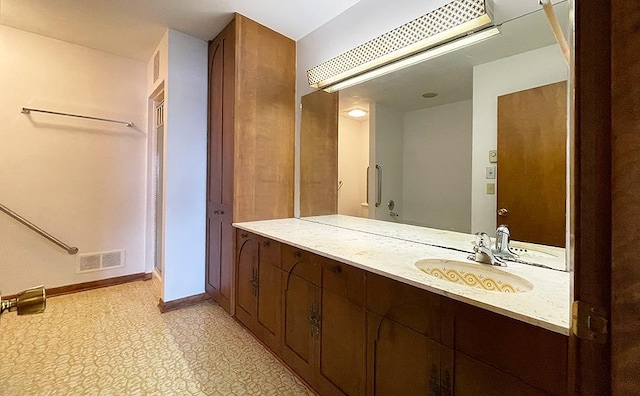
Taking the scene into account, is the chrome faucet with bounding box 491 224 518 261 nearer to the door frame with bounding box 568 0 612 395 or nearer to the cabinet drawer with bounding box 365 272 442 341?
the cabinet drawer with bounding box 365 272 442 341

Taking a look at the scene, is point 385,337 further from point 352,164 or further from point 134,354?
point 134,354

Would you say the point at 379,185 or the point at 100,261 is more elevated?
the point at 379,185

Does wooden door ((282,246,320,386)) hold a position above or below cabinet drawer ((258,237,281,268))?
below

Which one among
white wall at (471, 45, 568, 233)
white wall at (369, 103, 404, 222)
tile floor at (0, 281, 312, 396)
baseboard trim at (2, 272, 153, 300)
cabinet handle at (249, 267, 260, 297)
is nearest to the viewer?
white wall at (471, 45, 568, 233)

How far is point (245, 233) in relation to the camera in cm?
213

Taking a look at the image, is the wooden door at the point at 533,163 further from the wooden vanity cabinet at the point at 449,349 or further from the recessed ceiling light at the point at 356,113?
the recessed ceiling light at the point at 356,113

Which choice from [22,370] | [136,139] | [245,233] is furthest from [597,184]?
[136,139]


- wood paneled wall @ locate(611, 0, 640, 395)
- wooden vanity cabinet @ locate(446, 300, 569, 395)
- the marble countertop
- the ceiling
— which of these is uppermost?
the ceiling

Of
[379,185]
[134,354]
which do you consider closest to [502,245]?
[379,185]

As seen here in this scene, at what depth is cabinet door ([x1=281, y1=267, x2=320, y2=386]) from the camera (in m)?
1.49

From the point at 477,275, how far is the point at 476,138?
29.4 inches

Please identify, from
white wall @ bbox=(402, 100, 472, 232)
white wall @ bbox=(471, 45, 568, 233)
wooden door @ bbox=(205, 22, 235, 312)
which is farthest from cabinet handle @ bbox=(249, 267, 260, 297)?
white wall @ bbox=(471, 45, 568, 233)

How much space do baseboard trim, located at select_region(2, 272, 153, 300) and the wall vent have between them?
5.5 inches

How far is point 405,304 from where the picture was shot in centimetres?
106
